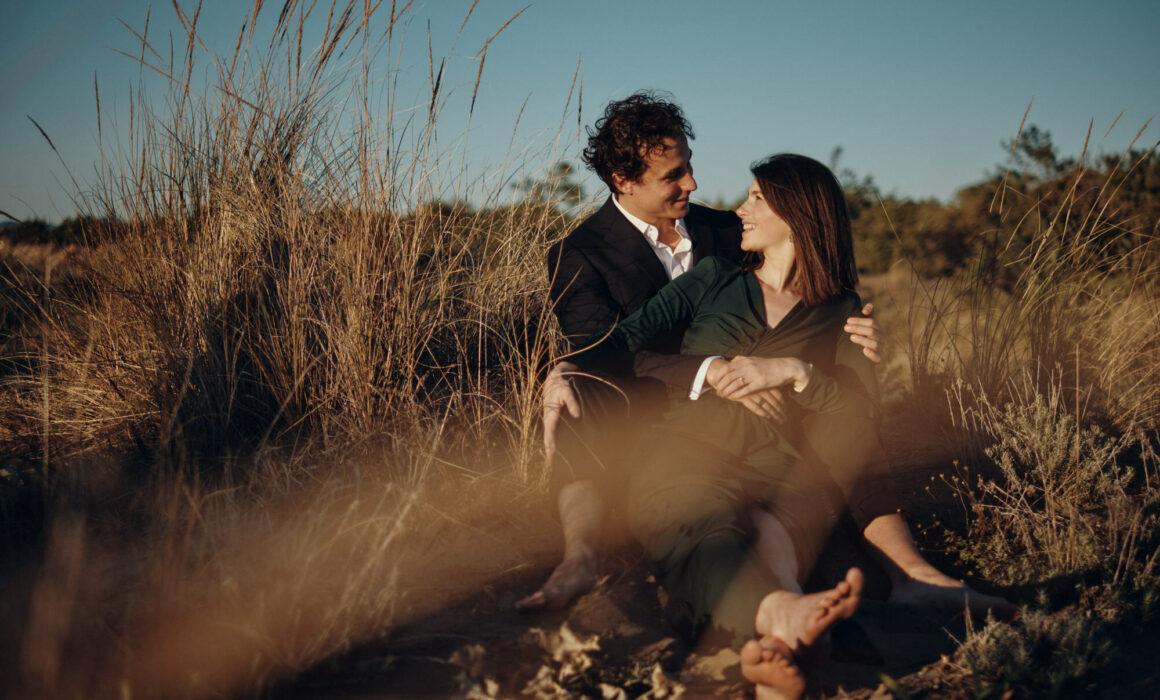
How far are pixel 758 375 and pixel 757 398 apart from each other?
0.30 feet

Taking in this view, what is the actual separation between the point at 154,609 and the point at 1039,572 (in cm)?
252

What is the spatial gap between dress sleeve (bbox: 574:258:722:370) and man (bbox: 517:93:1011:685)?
0.24 ft

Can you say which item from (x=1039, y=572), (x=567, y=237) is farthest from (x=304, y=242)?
(x=1039, y=572)

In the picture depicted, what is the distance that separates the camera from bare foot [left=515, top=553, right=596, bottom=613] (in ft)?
6.95

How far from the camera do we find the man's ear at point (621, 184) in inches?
138

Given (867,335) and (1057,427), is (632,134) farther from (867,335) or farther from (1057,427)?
(1057,427)

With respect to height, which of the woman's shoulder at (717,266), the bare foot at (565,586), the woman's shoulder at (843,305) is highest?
the woman's shoulder at (717,266)

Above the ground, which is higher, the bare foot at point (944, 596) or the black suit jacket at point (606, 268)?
the black suit jacket at point (606, 268)

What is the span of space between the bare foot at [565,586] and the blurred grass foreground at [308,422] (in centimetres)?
23

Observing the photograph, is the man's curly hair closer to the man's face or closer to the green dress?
the man's face

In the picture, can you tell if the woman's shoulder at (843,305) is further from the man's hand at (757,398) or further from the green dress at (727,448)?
the man's hand at (757,398)

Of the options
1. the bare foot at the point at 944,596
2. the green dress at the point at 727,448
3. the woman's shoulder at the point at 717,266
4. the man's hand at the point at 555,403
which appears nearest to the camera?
the green dress at the point at 727,448

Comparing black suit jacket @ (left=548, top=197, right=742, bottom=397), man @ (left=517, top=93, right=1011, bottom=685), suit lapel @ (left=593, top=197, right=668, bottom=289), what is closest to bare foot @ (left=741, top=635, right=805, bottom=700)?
man @ (left=517, top=93, right=1011, bottom=685)

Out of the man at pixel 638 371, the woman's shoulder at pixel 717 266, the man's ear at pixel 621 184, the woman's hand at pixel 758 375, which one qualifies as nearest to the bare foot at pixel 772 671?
the man at pixel 638 371
